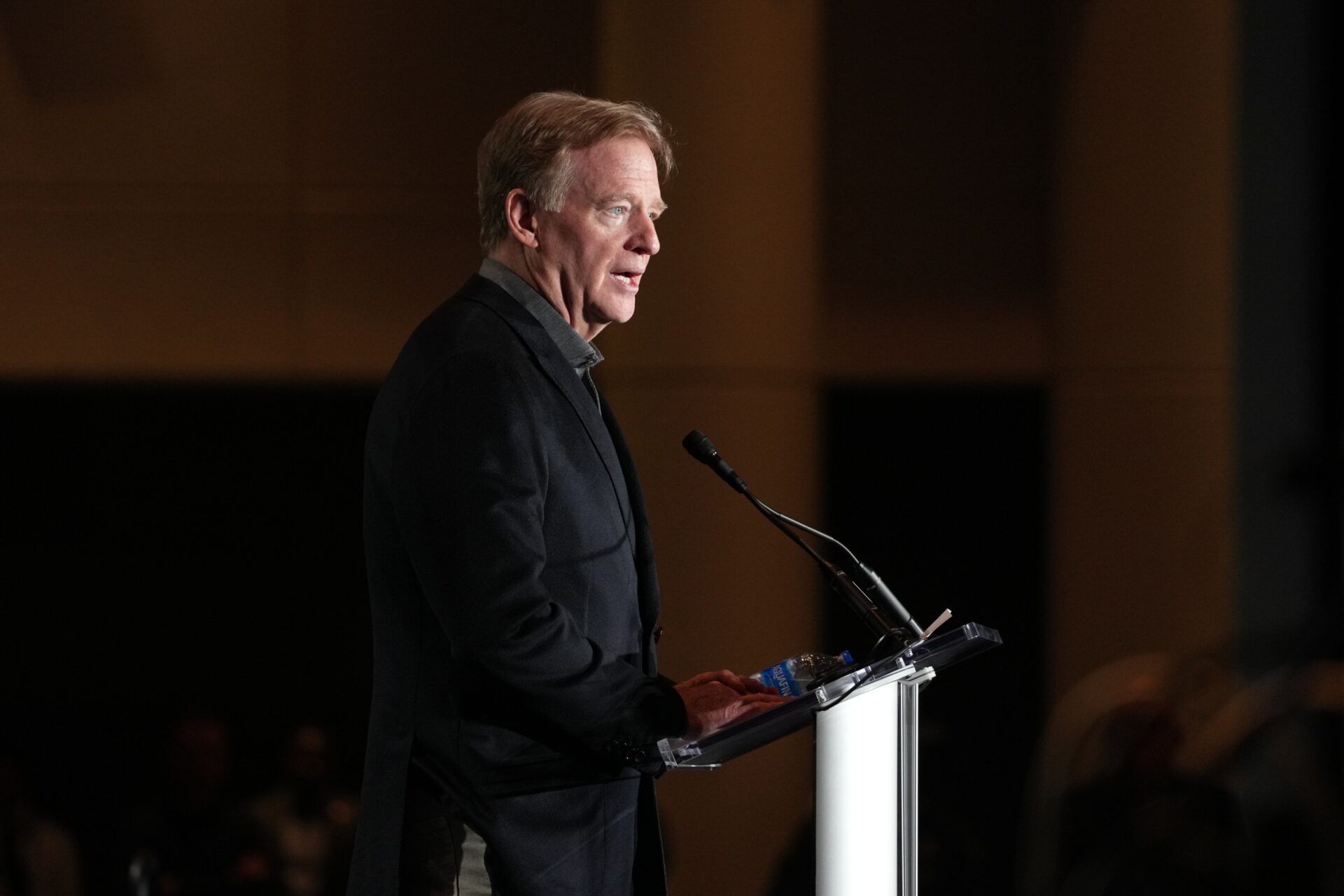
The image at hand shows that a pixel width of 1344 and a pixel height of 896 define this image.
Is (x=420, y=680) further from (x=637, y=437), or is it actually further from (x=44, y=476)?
(x=44, y=476)

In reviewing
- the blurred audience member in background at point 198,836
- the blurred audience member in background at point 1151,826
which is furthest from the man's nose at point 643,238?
the blurred audience member in background at point 198,836

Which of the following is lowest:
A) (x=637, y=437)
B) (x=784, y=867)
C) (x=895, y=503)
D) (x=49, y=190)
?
(x=784, y=867)

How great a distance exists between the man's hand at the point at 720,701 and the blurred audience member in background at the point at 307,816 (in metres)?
2.85

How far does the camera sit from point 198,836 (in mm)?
4496

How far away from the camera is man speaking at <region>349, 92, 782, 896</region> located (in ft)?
5.80

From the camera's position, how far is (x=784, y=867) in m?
4.50

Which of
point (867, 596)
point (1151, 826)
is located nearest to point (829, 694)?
point (867, 596)

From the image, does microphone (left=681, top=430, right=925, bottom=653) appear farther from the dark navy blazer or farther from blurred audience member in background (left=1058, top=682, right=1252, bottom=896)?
blurred audience member in background (left=1058, top=682, right=1252, bottom=896)

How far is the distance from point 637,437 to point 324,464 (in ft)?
3.96

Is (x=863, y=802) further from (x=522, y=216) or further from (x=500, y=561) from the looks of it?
(x=522, y=216)

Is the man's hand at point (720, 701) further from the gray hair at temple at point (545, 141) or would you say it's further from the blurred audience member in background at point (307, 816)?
the blurred audience member in background at point (307, 816)

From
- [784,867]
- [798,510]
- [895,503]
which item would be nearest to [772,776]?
[784,867]

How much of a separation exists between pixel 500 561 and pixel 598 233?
0.50 meters

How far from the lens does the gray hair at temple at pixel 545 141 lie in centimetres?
204
